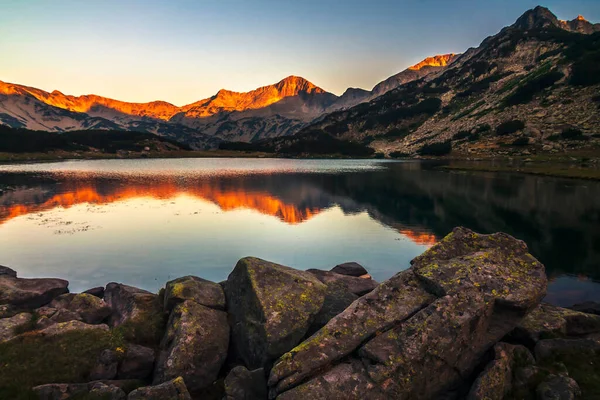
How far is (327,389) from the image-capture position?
9.59 metres

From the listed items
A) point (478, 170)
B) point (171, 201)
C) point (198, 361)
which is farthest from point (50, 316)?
point (478, 170)

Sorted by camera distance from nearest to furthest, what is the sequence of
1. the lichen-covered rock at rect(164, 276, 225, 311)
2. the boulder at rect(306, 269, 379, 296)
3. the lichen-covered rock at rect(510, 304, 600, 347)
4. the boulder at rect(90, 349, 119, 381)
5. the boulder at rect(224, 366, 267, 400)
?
1. the boulder at rect(224, 366, 267, 400)
2. the boulder at rect(90, 349, 119, 381)
3. the lichen-covered rock at rect(510, 304, 600, 347)
4. the lichen-covered rock at rect(164, 276, 225, 311)
5. the boulder at rect(306, 269, 379, 296)

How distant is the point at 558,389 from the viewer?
1031 cm

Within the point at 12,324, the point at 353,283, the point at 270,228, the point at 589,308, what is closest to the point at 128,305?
the point at 12,324

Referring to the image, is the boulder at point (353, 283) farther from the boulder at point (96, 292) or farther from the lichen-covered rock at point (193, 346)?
the boulder at point (96, 292)

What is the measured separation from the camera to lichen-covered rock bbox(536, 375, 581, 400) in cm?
1009

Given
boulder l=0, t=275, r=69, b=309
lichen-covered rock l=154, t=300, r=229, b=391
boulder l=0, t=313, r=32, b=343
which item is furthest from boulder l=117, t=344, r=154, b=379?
boulder l=0, t=275, r=69, b=309

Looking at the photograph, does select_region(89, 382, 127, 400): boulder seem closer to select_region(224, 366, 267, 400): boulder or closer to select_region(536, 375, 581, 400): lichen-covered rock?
select_region(224, 366, 267, 400): boulder

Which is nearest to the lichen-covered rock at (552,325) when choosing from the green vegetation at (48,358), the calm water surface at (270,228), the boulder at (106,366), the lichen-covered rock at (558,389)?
the lichen-covered rock at (558,389)

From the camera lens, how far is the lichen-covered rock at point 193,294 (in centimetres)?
1528

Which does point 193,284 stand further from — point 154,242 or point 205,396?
point 154,242

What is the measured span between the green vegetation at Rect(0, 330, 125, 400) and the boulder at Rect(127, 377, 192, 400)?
3.41 meters

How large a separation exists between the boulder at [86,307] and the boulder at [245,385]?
979cm

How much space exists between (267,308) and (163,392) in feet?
15.0
